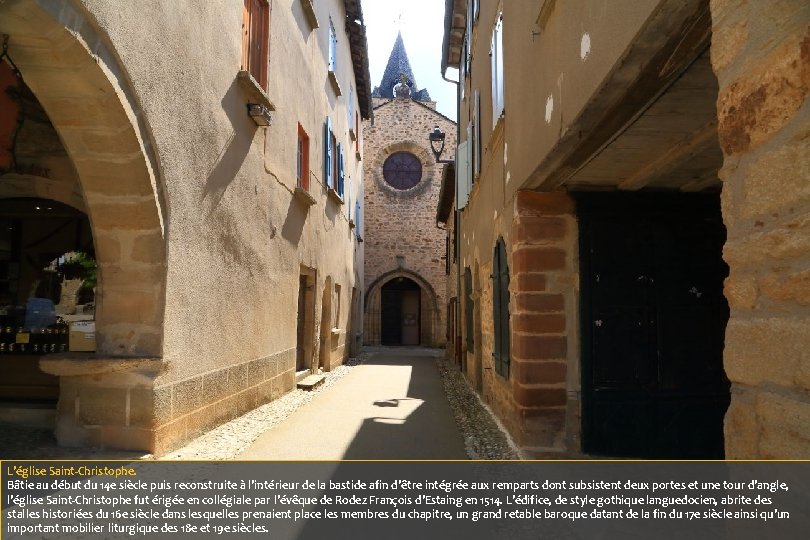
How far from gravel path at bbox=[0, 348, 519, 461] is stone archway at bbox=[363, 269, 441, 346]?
11567mm

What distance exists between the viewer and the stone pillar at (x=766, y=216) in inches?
50.6

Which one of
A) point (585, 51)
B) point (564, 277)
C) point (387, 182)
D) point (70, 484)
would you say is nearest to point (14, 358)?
point (70, 484)

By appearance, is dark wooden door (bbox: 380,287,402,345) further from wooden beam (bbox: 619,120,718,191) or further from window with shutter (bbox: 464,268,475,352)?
wooden beam (bbox: 619,120,718,191)

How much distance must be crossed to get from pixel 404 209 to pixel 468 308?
10.3m

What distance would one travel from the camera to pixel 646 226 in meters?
4.51

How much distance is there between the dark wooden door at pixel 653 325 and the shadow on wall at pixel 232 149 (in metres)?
3.22

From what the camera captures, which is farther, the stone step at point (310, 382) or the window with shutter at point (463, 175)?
the window with shutter at point (463, 175)

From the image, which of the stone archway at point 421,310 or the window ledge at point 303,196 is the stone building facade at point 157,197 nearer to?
the window ledge at point 303,196

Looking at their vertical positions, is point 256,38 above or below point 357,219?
above

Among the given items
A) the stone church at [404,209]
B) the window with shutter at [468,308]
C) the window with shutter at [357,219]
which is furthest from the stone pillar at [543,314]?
the stone church at [404,209]

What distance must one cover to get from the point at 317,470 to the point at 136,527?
51.6 inches

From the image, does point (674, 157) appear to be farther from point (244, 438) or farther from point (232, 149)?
point (244, 438)

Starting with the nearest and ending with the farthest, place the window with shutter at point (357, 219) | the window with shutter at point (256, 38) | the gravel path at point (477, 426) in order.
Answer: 1. the gravel path at point (477, 426)
2. the window with shutter at point (256, 38)
3. the window with shutter at point (357, 219)

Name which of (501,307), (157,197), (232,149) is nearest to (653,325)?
(501,307)
